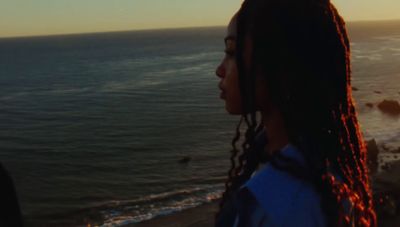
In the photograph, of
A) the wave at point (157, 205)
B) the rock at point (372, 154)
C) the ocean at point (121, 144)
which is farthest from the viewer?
the rock at point (372, 154)

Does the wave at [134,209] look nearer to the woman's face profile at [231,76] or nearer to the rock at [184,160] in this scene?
the rock at [184,160]

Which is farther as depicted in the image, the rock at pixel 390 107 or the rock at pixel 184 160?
the rock at pixel 390 107

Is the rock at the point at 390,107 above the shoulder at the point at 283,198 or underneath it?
underneath

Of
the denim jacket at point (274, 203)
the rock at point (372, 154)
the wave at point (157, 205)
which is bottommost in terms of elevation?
the rock at point (372, 154)

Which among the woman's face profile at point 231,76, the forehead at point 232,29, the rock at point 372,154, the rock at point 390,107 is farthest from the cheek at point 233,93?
the rock at point 390,107

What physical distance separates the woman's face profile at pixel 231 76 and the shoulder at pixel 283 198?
356 mm

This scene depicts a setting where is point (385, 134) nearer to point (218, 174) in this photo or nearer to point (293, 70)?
point (218, 174)

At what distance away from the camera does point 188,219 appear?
2525 cm

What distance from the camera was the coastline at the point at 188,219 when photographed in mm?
24094

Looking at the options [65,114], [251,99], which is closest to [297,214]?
[251,99]

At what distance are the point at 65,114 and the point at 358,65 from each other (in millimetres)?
65270

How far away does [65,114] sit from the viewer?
188 ft

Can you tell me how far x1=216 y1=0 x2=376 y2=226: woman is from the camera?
1.51m

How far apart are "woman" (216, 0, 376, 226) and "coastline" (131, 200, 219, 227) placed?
2211 centimetres
